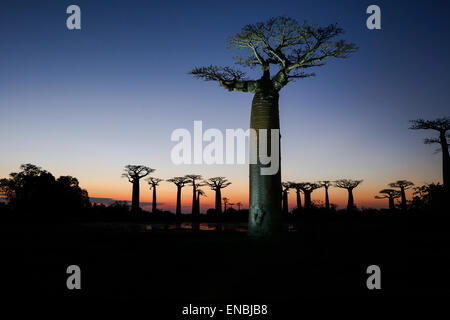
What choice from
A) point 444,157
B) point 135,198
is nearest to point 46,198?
point 135,198

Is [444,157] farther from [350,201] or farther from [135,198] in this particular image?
[135,198]

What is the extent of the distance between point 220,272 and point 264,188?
2.79 meters

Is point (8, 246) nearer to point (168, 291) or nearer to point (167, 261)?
point (167, 261)

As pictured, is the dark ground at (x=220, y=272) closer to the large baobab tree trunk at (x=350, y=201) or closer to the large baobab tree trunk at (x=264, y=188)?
the large baobab tree trunk at (x=264, y=188)

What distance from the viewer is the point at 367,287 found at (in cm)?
352

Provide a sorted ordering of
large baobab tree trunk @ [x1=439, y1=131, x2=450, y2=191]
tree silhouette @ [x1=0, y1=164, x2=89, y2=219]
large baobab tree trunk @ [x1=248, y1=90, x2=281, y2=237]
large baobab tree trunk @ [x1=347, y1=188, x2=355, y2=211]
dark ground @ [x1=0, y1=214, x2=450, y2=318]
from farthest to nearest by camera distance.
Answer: large baobab tree trunk @ [x1=347, y1=188, x2=355, y2=211], tree silhouette @ [x1=0, y1=164, x2=89, y2=219], large baobab tree trunk @ [x1=439, y1=131, x2=450, y2=191], large baobab tree trunk @ [x1=248, y1=90, x2=281, y2=237], dark ground @ [x1=0, y1=214, x2=450, y2=318]

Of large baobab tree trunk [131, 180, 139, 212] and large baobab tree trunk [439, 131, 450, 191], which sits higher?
large baobab tree trunk [439, 131, 450, 191]

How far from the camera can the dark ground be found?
3.29 metres

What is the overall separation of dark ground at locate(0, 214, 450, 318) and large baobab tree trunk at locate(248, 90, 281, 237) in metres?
0.42

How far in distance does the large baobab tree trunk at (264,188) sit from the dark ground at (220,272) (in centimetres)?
42

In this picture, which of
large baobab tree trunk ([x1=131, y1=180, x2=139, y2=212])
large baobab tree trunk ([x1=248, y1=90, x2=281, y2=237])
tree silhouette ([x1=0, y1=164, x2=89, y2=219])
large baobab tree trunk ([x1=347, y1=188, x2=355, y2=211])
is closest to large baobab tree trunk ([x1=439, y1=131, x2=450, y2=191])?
large baobab tree trunk ([x1=347, y1=188, x2=355, y2=211])

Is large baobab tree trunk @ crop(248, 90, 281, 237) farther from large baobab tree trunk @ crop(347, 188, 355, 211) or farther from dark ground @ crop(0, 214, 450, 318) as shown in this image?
large baobab tree trunk @ crop(347, 188, 355, 211)

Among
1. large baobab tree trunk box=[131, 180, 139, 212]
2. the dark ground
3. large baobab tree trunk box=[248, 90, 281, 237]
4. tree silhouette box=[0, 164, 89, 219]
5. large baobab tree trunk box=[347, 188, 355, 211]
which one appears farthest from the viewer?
large baobab tree trunk box=[347, 188, 355, 211]

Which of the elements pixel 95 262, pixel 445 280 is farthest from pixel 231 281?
pixel 445 280
